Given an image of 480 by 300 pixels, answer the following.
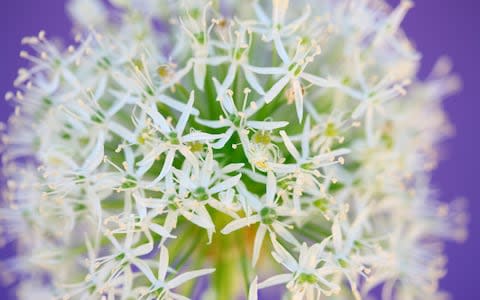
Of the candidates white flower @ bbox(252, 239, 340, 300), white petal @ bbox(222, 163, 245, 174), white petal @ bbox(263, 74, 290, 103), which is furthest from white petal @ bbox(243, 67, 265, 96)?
white flower @ bbox(252, 239, 340, 300)

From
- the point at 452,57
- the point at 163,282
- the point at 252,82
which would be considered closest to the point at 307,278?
the point at 163,282

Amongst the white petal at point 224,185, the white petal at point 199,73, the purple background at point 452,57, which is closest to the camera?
the white petal at point 224,185

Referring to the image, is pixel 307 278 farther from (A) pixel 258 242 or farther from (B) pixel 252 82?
(B) pixel 252 82

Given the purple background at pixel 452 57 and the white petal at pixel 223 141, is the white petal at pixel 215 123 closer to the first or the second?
the white petal at pixel 223 141

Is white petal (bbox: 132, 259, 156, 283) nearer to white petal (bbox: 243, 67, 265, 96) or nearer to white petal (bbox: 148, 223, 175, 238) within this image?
white petal (bbox: 148, 223, 175, 238)

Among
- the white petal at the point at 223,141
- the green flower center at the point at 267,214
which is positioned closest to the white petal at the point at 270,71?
the white petal at the point at 223,141

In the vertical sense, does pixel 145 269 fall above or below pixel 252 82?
below

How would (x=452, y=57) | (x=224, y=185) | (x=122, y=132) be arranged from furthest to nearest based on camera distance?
(x=452, y=57) → (x=122, y=132) → (x=224, y=185)

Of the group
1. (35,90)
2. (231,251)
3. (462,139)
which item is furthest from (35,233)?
(462,139)

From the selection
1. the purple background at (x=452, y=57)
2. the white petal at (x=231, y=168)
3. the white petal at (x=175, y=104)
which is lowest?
the white petal at (x=231, y=168)
